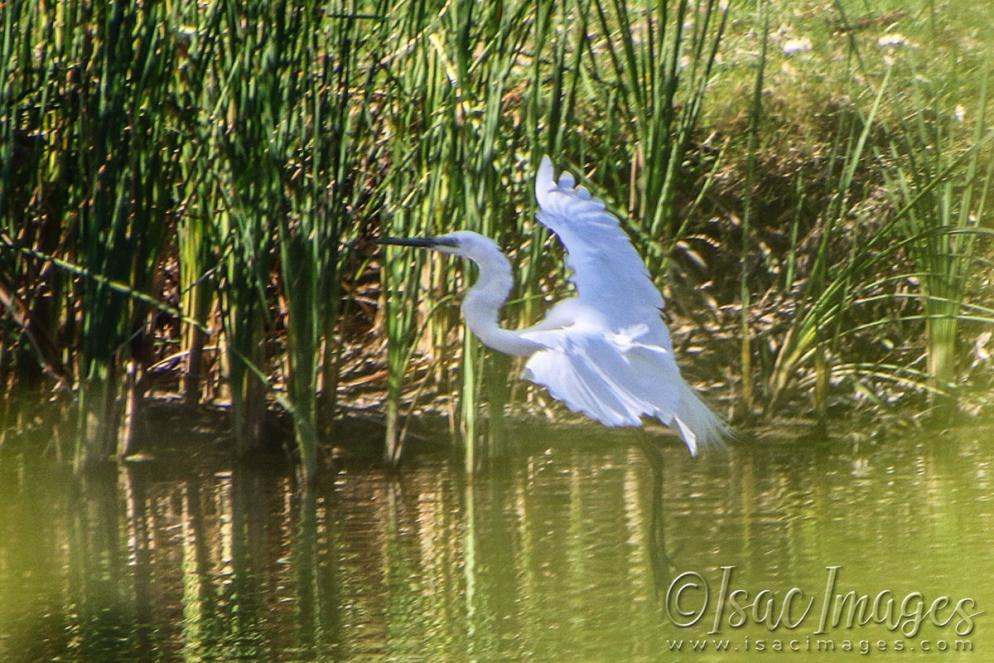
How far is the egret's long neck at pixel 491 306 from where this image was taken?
15.7 feet

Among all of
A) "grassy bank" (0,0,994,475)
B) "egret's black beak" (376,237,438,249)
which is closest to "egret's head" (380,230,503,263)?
"egret's black beak" (376,237,438,249)

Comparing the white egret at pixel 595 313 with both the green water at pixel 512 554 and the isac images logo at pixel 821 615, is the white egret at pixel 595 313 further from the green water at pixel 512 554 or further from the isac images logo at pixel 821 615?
the isac images logo at pixel 821 615

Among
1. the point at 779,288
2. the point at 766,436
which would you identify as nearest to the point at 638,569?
the point at 766,436

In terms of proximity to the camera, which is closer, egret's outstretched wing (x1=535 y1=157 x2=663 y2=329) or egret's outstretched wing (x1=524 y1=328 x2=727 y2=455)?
egret's outstretched wing (x1=524 y1=328 x2=727 y2=455)

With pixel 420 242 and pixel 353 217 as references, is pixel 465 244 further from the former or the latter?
pixel 353 217

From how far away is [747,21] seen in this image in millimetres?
8305

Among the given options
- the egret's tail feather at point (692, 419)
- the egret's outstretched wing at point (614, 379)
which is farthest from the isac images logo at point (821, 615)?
the egret's tail feather at point (692, 419)

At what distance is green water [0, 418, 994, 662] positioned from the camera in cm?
375

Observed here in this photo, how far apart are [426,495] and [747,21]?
4183mm

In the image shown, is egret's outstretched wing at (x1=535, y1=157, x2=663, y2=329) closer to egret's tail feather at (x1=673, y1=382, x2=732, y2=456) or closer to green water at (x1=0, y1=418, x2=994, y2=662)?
egret's tail feather at (x1=673, y1=382, x2=732, y2=456)

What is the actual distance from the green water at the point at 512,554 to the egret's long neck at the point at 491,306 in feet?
1.99

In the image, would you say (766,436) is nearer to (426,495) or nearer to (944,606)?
(426,495)

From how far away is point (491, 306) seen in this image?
4.81 m

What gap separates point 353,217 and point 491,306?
91 centimetres
